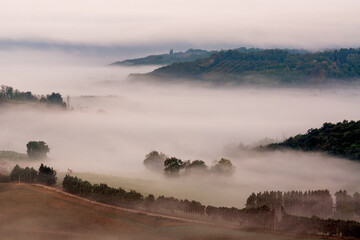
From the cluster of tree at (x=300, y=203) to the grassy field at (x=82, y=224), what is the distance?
78.0 feet

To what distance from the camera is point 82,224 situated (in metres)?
143

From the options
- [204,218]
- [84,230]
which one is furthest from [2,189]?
[204,218]

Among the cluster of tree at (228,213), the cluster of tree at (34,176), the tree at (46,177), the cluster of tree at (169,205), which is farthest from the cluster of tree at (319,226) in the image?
the cluster of tree at (34,176)

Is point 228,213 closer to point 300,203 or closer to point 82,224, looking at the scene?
point 300,203

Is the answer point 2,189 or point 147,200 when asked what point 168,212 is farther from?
point 2,189

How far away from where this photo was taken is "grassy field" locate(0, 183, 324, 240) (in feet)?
440

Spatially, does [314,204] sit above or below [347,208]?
above

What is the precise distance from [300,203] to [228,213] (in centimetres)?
2662

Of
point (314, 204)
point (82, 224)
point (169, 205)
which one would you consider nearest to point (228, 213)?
point (169, 205)

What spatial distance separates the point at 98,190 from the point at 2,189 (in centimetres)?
3746

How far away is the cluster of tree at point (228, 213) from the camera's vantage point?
135 metres

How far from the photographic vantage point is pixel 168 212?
157250mm

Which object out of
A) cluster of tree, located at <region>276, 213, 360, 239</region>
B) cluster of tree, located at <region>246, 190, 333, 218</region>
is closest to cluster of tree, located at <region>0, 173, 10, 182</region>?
cluster of tree, located at <region>246, 190, 333, 218</region>

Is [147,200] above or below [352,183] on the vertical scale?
below
